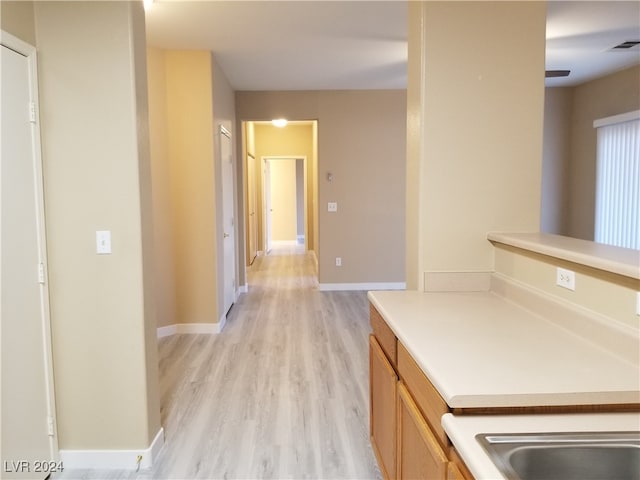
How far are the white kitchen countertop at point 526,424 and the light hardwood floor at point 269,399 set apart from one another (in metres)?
1.27

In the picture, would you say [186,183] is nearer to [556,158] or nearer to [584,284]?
[584,284]

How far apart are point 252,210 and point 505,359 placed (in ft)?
24.5

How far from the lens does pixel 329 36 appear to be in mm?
3820

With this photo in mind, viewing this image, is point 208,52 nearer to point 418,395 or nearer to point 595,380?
point 418,395

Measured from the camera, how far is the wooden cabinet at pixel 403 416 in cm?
118

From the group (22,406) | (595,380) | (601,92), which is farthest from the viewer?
(601,92)

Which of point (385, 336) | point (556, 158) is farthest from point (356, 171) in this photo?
point (385, 336)

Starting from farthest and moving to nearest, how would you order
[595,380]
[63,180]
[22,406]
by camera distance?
[63,180]
[22,406]
[595,380]

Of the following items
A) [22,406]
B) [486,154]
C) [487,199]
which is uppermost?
[486,154]

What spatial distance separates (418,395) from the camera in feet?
4.54

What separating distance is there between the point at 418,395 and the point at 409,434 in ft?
0.56

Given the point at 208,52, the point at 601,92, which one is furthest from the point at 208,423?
the point at 601,92

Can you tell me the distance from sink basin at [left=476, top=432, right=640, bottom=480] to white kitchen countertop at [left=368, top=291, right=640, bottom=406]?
0.40ft

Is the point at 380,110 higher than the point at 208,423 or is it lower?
higher
